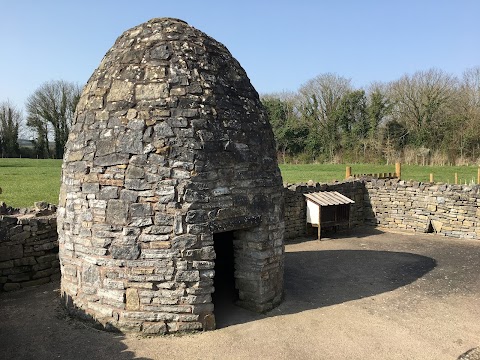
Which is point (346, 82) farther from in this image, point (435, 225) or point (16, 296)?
point (16, 296)

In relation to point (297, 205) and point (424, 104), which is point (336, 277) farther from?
point (424, 104)

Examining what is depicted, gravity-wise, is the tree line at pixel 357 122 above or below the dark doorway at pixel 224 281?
above

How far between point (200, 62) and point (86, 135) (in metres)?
2.23

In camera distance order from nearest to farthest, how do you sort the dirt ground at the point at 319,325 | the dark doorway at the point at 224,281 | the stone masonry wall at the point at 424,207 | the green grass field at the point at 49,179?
the dirt ground at the point at 319,325 < the dark doorway at the point at 224,281 < the stone masonry wall at the point at 424,207 < the green grass field at the point at 49,179

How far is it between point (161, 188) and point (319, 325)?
3435 mm

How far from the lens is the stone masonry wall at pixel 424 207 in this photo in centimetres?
1320

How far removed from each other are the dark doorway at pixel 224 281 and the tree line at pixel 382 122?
77.7 feet

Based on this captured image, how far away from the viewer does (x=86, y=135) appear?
6.27 metres

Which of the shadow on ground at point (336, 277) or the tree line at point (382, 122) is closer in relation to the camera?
the shadow on ground at point (336, 277)

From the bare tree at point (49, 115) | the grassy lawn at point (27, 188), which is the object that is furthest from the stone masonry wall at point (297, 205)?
the bare tree at point (49, 115)

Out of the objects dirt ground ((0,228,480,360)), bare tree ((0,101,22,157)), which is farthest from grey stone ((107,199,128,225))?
bare tree ((0,101,22,157))

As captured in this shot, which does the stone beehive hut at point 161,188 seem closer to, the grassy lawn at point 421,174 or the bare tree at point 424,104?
the grassy lawn at point 421,174

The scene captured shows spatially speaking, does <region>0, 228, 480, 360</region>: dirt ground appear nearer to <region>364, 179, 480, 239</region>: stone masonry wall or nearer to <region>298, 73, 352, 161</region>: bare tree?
<region>364, 179, 480, 239</region>: stone masonry wall

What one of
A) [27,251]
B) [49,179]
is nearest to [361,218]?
[27,251]
